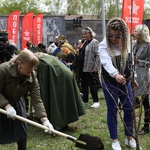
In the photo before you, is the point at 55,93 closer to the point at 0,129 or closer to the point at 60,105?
the point at 60,105

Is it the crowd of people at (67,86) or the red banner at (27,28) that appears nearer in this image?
the crowd of people at (67,86)

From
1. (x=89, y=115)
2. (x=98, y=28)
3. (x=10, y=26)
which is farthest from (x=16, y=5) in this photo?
(x=89, y=115)

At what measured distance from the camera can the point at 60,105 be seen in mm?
4285

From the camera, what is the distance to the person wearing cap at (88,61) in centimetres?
577

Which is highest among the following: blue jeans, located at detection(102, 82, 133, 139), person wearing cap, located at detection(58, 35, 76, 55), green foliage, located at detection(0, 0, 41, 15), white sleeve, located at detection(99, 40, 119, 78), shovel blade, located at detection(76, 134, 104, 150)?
green foliage, located at detection(0, 0, 41, 15)

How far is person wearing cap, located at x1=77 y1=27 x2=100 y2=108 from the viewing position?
5773 millimetres

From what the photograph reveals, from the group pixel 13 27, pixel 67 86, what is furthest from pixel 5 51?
pixel 13 27

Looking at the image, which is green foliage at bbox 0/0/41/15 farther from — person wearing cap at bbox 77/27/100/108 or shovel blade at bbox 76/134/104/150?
shovel blade at bbox 76/134/104/150

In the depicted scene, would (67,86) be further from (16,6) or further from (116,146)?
(16,6)

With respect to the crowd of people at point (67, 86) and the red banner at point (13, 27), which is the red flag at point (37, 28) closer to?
the red banner at point (13, 27)

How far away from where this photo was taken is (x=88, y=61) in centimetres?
591

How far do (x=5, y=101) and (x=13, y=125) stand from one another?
348 millimetres

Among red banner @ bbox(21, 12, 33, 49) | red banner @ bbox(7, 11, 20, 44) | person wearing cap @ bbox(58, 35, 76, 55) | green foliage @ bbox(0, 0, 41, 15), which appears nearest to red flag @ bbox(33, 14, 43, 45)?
red banner @ bbox(21, 12, 33, 49)

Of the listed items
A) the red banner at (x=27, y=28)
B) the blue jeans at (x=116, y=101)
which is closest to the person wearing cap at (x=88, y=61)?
the blue jeans at (x=116, y=101)
